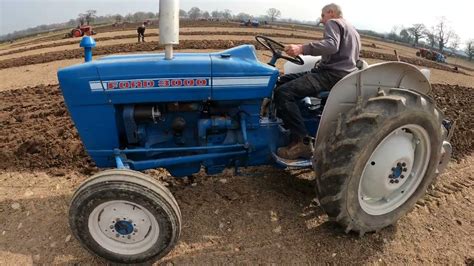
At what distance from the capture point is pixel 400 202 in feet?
11.4

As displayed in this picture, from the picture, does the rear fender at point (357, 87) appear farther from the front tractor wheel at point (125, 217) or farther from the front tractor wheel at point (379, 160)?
the front tractor wheel at point (125, 217)

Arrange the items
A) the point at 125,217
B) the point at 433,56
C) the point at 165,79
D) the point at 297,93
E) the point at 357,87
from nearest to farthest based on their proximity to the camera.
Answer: the point at 125,217, the point at 357,87, the point at 165,79, the point at 297,93, the point at 433,56

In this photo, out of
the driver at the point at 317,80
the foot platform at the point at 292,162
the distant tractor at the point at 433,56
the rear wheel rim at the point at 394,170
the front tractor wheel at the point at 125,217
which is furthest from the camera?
the distant tractor at the point at 433,56

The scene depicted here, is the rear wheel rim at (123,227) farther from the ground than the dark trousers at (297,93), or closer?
→ closer

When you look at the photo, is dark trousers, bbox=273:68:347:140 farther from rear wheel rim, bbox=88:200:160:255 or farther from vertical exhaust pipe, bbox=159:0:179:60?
rear wheel rim, bbox=88:200:160:255

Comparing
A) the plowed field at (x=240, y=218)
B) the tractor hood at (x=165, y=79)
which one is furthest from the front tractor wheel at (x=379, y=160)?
the tractor hood at (x=165, y=79)

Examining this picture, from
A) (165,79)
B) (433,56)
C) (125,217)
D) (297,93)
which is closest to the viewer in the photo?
(125,217)

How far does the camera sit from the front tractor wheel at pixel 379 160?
2.93 meters

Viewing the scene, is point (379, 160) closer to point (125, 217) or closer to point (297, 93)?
point (297, 93)

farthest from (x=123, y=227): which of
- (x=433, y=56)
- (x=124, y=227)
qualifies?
(x=433, y=56)

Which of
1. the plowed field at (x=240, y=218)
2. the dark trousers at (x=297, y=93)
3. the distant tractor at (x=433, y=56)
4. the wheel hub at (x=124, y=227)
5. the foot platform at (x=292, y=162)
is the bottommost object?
the distant tractor at (x=433, y=56)

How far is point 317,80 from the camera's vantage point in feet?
11.9

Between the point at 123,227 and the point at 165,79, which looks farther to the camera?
the point at 165,79

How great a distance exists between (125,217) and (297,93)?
1802mm
